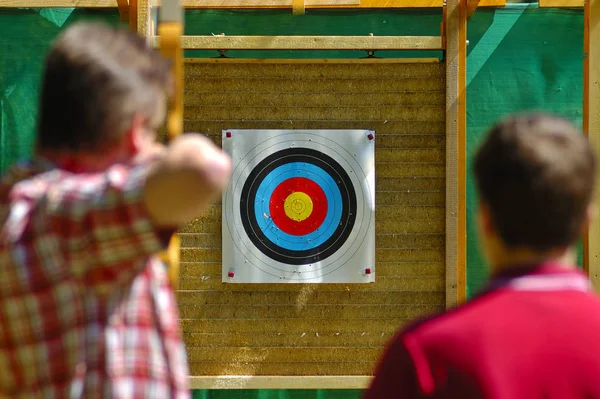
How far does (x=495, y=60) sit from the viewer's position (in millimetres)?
3178

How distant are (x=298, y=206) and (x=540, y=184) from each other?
91.4 inches

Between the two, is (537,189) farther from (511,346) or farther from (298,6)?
(298,6)

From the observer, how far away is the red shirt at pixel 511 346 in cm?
70

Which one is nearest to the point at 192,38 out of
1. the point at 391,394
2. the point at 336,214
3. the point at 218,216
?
the point at 218,216

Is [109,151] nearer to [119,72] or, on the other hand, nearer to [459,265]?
[119,72]

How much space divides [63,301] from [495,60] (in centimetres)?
269

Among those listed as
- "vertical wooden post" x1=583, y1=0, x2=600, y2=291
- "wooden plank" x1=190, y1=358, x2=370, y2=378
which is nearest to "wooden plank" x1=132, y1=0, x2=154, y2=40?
"wooden plank" x1=190, y1=358, x2=370, y2=378

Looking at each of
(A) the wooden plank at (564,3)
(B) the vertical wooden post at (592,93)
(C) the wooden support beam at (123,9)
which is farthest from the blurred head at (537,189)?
(A) the wooden plank at (564,3)

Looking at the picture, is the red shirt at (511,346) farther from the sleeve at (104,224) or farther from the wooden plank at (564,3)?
the wooden plank at (564,3)

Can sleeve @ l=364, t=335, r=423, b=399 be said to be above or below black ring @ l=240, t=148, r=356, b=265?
below

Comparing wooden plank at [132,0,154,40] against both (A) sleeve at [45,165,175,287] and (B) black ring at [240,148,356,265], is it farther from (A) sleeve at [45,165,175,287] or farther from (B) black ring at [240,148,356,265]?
(A) sleeve at [45,165,175,287]

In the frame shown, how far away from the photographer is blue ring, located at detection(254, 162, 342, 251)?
3.02m

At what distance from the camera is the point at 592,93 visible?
8.64 feet

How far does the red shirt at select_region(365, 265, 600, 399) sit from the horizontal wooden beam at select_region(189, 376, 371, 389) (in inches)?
81.9
